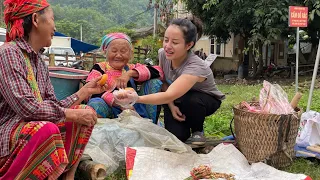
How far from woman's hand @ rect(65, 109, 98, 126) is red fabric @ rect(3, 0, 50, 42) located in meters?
0.51

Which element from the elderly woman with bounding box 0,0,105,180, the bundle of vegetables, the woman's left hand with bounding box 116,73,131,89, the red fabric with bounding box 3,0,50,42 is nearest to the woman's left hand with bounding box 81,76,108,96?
the elderly woman with bounding box 0,0,105,180

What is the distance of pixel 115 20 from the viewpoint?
218 ft

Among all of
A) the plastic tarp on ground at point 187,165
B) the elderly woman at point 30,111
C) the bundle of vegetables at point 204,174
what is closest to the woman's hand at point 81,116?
Result: the elderly woman at point 30,111

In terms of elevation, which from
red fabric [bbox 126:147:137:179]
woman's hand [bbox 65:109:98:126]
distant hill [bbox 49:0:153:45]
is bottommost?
red fabric [bbox 126:147:137:179]

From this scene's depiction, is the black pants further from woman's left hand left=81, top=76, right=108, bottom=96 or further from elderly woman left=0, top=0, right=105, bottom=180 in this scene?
elderly woman left=0, top=0, right=105, bottom=180

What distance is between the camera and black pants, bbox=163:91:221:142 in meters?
3.10

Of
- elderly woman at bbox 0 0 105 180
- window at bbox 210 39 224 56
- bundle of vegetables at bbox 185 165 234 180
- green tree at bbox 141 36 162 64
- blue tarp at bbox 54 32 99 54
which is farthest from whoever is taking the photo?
blue tarp at bbox 54 32 99 54

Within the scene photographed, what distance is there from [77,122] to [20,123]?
30 centimetres

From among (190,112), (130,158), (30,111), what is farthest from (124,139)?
(30,111)

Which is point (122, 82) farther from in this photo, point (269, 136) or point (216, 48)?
point (216, 48)

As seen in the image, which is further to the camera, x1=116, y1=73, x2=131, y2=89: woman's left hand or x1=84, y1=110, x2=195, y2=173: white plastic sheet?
x1=116, y1=73, x2=131, y2=89: woman's left hand

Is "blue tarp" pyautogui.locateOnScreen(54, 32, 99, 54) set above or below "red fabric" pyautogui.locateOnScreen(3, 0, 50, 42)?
below

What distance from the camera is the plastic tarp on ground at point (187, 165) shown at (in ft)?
8.50

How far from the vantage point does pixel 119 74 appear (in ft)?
10.8
